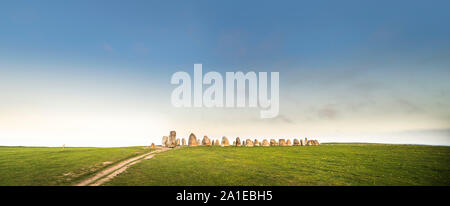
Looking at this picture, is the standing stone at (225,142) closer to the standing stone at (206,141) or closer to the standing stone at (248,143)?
the standing stone at (206,141)

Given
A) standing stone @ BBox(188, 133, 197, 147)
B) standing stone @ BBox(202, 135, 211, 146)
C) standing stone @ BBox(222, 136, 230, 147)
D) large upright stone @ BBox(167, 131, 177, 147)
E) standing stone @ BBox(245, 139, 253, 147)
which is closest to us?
large upright stone @ BBox(167, 131, 177, 147)

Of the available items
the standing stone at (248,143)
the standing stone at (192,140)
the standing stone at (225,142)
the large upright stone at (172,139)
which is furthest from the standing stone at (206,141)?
the standing stone at (248,143)

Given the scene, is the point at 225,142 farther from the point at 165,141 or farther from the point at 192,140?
the point at 165,141

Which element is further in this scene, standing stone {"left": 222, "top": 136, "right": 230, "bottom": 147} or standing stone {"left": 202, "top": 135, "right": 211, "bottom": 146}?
standing stone {"left": 202, "top": 135, "right": 211, "bottom": 146}

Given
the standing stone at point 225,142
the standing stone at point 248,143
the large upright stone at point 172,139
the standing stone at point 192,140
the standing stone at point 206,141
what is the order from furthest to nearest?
the standing stone at point 248,143
the standing stone at point 206,141
the standing stone at point 225,142
the standing stone at point 192,140
the large upright stone at point 172,139

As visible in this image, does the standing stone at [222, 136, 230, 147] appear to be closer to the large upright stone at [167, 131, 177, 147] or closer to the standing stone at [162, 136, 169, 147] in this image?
the large upright stone at [167, 131, 177, 147]

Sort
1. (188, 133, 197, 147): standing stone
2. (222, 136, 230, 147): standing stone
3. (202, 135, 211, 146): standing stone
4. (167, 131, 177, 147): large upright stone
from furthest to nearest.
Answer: (202, 135, 211, 146): standing stone < (222, 136, 230, 147): standing stone < (188, 133, 197, 147): standing stone < (167, 131, 177, 147): large upright stone

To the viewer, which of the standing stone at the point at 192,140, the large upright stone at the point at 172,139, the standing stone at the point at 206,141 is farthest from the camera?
the standing stone at the point at 206,141

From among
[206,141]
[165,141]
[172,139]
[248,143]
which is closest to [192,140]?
[206,141]

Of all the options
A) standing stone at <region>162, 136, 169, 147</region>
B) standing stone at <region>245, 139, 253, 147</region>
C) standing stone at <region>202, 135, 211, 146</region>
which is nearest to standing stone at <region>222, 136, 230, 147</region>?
standing stone at <region>202, 135, 211, 146</region>
